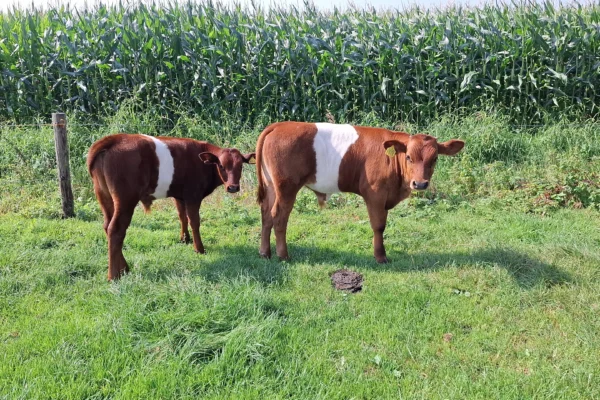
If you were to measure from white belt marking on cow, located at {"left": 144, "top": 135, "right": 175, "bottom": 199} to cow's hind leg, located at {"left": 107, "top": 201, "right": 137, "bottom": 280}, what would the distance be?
0.46 metres

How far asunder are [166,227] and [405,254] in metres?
3.23

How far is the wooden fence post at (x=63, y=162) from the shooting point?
686 centimetres

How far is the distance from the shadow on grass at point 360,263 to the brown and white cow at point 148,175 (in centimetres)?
53

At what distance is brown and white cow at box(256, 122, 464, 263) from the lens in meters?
5.36

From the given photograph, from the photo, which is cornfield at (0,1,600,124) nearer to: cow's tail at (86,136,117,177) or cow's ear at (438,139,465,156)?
cow's ear at (438,139,465,156)

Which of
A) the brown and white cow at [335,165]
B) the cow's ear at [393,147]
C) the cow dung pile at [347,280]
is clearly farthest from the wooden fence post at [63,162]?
the cow's ear at [393,147]

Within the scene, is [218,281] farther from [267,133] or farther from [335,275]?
[267,133]

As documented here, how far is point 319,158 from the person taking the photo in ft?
17.8

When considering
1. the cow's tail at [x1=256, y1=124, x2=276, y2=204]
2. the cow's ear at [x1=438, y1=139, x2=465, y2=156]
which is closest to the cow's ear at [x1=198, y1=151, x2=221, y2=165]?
the cow's tail at [x1=256, y1=124, x2=276, y2=204]

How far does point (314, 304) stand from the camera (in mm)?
4371

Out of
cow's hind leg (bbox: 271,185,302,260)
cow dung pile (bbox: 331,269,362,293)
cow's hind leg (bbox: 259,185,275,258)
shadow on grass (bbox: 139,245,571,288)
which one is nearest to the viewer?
cow dung pile (bbox: 331,269,362,293)

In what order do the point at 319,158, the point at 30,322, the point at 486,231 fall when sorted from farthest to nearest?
the point at 486,231
the point at 319,158
the point at 30,322

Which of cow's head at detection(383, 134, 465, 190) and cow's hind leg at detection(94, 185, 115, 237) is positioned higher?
cow's head at detection(383, 134, 465, 190)

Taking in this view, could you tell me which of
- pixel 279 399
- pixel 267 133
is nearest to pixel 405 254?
pixel 267 133
